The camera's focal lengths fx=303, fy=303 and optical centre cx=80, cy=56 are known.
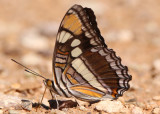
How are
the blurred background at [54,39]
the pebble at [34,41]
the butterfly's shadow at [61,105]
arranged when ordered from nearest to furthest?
the butterfly's shadow at [61,105] → the blurred background at [54,39] → the pebble at [34,41]

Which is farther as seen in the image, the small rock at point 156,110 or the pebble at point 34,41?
the pebble at point 34,41

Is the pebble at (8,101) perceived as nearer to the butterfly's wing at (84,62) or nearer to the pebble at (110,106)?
the butterfly's wing at (84,62)

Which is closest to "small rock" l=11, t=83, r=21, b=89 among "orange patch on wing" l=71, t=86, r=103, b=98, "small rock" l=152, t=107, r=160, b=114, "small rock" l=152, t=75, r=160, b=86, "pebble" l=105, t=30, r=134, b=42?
"orange patch on wing" l=71, t=86, r=103, b=98

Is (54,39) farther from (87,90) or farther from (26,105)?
(26,105)

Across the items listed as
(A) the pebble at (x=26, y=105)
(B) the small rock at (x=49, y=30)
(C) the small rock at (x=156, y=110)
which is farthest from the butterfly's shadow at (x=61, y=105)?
(B) the small rock at (x=49, y=30)

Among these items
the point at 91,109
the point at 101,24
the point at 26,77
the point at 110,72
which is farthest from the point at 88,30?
the point at 101,24

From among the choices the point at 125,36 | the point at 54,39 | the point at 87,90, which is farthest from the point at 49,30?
the point at 87,90
